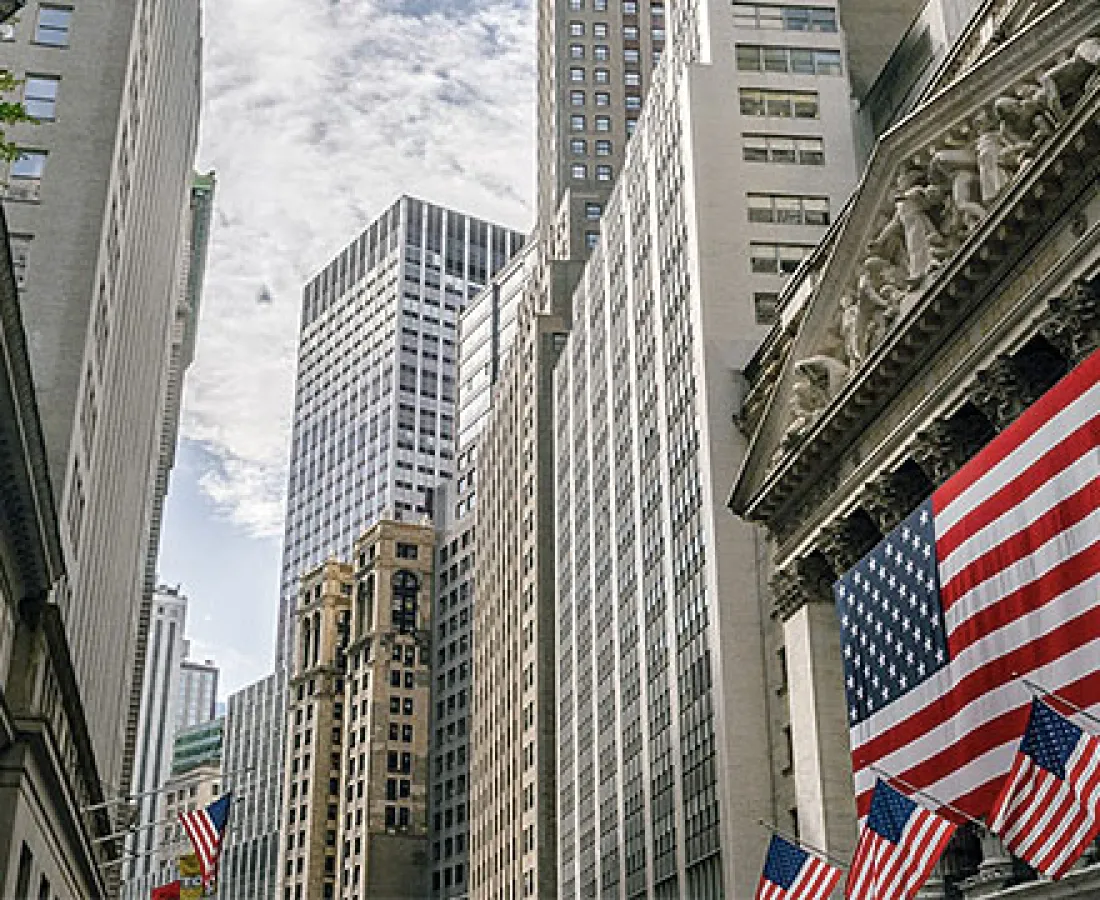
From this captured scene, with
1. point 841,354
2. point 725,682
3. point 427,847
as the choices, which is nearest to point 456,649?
point 427,847

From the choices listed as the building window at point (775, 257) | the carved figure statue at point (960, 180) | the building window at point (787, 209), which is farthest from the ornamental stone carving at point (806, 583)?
the building window at point (787, 209)

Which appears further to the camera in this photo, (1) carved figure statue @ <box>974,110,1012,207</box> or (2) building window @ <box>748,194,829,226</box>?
(2) building window @ <box>748,194,829,226</box>

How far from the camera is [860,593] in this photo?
44.3 metres

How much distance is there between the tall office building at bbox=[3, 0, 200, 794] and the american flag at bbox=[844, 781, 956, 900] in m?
32.0

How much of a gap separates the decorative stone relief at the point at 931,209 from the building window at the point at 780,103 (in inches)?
1123

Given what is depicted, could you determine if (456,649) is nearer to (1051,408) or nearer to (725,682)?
(725,682)

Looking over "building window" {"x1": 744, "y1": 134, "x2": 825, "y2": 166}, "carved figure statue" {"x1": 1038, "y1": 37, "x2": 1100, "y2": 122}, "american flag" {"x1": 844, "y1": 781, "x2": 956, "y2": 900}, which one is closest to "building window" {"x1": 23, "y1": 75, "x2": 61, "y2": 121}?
"building window" {"x1": 744, "y1": 134, "x2": 825, "y2": 166}

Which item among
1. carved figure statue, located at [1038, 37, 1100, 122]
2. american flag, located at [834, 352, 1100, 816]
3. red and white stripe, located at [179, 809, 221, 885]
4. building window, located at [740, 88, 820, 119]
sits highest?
building window, located at [740, 88, 820, 119]

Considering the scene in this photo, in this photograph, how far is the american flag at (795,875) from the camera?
33250 millimetres

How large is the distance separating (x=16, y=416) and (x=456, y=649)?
13494cm

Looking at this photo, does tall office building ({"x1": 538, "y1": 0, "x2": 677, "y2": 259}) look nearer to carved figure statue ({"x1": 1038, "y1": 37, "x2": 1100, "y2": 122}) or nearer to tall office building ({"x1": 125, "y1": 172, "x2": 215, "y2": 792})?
tall office building ({"x1": 125, "y1": 172, "x2": 215, "y2": 792})

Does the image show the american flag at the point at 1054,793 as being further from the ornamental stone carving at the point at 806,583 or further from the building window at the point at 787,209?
the building window at the point at 787,209

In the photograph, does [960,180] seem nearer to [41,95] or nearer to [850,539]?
[850,539]

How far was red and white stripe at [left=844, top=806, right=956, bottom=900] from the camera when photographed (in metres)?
28.7
